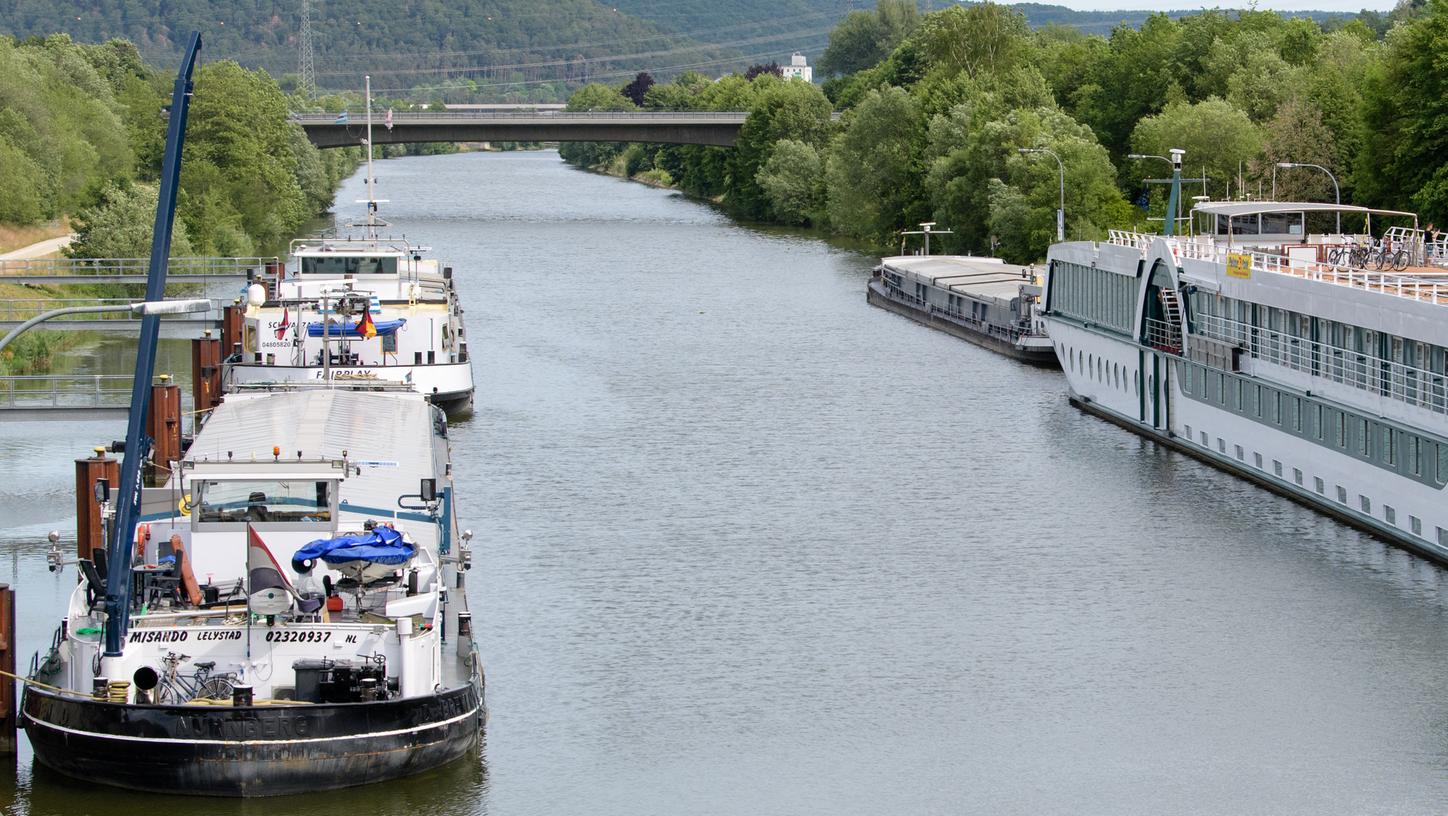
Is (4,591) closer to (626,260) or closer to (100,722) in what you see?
→ (100,722)

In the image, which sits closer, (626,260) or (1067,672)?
(1067,672)

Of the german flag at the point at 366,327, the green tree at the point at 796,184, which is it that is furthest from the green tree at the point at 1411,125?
the green tree at the point at 796,184

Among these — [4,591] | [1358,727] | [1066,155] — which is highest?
[1066,155]

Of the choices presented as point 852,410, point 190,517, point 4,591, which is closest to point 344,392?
point 190,517

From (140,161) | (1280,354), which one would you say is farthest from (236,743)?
(140,161)

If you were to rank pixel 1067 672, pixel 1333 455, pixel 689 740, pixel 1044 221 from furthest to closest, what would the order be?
pixel 1044 221 < pixel 1333 455 < pixel 1067 672 < pixel 689 740

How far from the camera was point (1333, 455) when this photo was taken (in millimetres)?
43531

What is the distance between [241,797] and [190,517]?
205 inches

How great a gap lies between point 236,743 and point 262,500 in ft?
16.4

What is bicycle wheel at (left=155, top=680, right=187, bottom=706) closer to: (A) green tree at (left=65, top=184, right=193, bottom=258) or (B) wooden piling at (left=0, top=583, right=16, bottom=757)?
(B) wooden piling at (left=0, top=583, right=16, bottom=757)

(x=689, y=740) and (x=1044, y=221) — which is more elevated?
(x=1044, y=221)

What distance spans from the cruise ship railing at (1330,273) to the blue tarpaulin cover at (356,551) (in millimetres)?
22300

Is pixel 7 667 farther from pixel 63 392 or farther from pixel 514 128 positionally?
pixel 514 128

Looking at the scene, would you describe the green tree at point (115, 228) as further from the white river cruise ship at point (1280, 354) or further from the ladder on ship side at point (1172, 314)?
the ladder on ship side at point (1172, 314)
